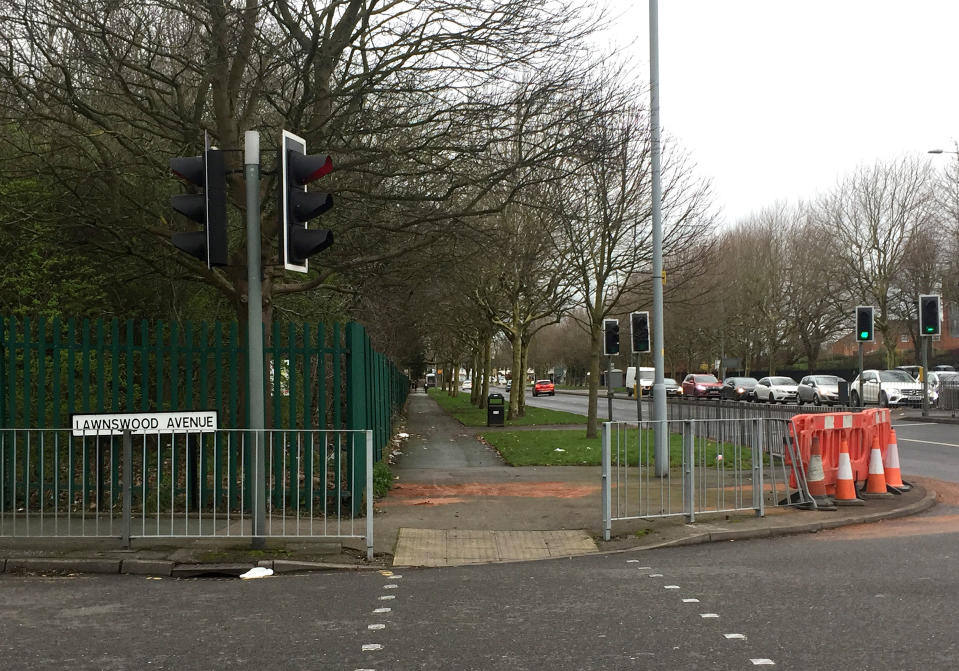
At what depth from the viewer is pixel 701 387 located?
56531 mm

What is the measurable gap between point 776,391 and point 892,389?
35.9 ft

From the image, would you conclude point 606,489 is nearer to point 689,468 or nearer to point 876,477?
point 689,468

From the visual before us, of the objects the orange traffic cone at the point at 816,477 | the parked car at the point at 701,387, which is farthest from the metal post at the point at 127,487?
the parked car at the point at 701,387

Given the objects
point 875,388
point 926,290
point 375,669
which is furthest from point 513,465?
point 926,290

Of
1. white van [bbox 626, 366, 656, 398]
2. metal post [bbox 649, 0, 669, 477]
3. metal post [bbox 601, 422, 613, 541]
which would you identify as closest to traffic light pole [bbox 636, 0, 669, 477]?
metal post [bbox 649, 0, 669, 477]

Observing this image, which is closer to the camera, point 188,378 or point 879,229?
point 188,378

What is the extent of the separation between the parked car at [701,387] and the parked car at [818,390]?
921cm

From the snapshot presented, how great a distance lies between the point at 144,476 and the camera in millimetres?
9234

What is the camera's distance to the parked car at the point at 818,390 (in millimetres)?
44344

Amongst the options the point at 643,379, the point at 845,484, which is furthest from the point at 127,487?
the point at 643,379

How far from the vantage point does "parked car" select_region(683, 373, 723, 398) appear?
184 feet

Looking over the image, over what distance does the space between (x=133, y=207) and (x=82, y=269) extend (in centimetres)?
269

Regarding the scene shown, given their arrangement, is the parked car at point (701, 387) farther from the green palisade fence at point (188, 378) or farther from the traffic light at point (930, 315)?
the green palisade fence at point (188, 378)

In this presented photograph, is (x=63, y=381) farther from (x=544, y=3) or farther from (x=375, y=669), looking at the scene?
(x=375, y=669)
